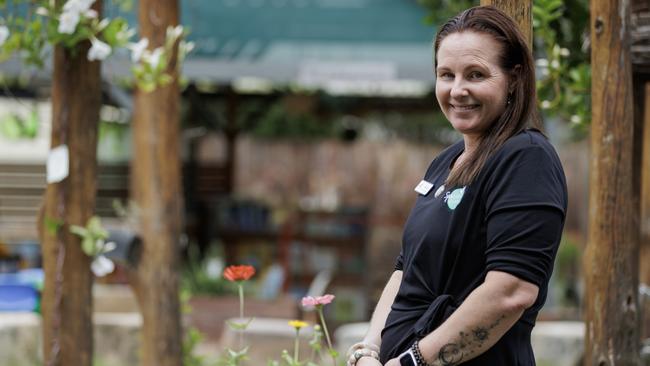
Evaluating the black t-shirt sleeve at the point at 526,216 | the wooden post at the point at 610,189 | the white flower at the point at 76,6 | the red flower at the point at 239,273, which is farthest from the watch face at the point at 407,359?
the white flower at the point at 76,6

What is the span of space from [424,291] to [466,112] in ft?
1.24

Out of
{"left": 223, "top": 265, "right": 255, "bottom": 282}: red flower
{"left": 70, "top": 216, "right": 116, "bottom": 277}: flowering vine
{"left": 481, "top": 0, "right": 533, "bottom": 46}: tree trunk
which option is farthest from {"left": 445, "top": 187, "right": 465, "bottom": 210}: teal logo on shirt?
{"left": 70, "top": 216, "right": 116, "bottom": 277}: flowering vine

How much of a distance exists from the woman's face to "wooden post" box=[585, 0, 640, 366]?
144 cm

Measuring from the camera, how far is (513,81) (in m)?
2.38

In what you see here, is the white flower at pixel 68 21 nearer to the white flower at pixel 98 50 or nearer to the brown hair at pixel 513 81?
the white flower at pixel 98 50

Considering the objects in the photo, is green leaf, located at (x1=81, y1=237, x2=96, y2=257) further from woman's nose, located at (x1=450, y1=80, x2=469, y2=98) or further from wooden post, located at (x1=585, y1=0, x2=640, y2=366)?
woman's nose, located at (x1=450, y1=80, x2=469, y2=98)

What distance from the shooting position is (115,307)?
8.32 m

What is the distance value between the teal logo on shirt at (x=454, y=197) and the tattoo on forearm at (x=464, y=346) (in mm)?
244

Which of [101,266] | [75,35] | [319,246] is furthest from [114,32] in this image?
[319,246]

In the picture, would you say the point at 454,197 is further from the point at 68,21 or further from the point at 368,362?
the point at 68,21

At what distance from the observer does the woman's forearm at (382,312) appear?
2580mm

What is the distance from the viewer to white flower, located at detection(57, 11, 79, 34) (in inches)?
163

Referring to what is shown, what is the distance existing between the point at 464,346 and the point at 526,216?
29 cm

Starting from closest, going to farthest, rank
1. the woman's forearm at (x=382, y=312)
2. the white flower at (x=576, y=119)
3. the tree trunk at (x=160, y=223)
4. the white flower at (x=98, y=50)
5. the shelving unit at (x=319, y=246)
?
1. the woman's forearm at (x=382, y=312)
2. the white flower at (x=98, y=50)
3. the white flower at (x=576, y=119)
4. the tree trunk at (x=160, y=223)
5. the shelving unit at (x=319, y=246)
